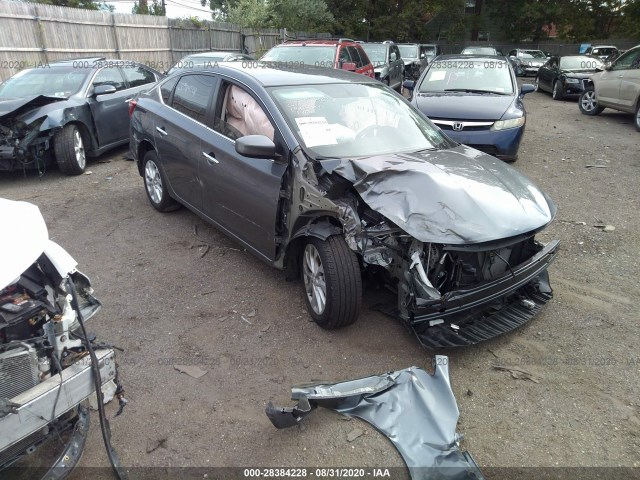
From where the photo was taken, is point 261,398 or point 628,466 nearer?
point 628,466

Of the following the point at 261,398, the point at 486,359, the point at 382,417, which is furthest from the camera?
the point at 486,359

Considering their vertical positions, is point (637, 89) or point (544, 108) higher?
point (637, 89)

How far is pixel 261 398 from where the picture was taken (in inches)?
118

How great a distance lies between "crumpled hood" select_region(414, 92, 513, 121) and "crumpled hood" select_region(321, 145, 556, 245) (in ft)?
12.1

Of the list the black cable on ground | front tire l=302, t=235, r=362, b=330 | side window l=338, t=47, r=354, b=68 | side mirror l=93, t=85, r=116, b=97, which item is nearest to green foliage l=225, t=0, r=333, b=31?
side window l=338, t=47, r=354, b=68

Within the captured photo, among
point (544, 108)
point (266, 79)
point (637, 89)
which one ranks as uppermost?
point (266, 79)

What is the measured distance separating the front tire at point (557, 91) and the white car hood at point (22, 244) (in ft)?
54.0

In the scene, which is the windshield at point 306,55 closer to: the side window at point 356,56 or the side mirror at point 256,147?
the side window at point 356,56

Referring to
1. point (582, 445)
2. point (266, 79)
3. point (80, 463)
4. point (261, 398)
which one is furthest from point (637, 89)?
point (80, 463)

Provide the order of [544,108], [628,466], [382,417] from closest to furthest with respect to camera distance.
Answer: [628,466], [382,417], [544,108]

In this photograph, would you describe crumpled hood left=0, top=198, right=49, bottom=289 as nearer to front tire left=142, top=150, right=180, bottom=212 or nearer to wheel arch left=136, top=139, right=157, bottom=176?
front tire left=142, top=150, right=180, bottom=212

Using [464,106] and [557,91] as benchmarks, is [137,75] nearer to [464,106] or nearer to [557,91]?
[464,106]

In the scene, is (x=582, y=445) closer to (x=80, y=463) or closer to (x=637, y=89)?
(x=80, y=463)

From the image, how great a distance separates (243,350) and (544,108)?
13.5 m
